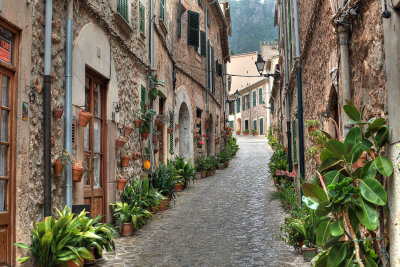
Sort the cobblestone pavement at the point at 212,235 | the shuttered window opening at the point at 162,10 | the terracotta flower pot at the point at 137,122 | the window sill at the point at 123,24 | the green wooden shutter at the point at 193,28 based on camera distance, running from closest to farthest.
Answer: the cobblestone pavement at the point at 212,235
the window sill at the point at 123,24
the terracotta flower pot at the point at 137,122
the shuttered window opening at the point at 162,10
the green wooden shutter at the point at 193,28

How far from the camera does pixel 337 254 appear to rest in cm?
333

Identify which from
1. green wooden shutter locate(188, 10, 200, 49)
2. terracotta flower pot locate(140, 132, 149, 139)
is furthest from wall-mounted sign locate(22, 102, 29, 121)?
green wooden shutter locate(188, 10, 200, 49)

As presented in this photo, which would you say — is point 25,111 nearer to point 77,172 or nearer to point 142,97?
point 77,172

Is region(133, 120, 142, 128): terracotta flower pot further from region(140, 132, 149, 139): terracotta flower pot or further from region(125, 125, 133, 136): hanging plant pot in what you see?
region(125, 125, 133, 136): hanging plant pot

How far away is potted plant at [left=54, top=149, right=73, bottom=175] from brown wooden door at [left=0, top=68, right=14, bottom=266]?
0.80 metres

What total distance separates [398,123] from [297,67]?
6.08 m

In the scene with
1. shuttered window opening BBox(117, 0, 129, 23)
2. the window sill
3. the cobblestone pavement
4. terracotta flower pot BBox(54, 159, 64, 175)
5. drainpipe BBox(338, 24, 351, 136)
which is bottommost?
the cobblestone pavement

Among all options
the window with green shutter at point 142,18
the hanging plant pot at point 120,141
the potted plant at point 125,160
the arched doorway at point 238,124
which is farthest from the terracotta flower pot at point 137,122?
the arched doorway at point 238,124

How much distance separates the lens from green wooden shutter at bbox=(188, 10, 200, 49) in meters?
14.6

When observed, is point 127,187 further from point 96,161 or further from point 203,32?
point 203,32

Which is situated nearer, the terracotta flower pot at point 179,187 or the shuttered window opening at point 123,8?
the shuttered window opening at point 123,8

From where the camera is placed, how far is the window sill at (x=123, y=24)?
7.43 m

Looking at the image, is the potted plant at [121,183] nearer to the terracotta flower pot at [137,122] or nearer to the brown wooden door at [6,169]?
the terracotta flower pot at [137,122]

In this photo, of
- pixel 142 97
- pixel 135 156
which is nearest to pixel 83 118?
pixel 135 156
